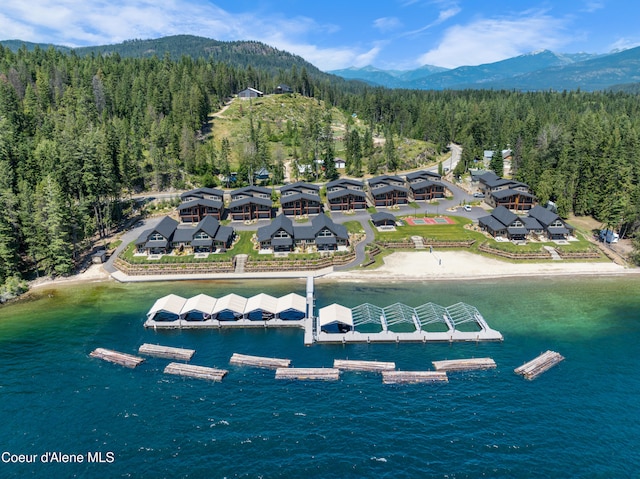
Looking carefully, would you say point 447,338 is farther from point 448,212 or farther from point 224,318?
point 448,212

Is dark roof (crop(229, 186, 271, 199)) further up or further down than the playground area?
further up

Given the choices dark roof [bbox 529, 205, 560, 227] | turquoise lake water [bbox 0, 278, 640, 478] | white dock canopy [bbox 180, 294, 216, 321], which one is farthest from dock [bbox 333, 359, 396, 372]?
dark roof [bbox 529, 205, 560, 227]

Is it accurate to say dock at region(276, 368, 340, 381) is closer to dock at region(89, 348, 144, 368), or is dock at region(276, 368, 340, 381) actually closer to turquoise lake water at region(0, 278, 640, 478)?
turquoise lake water at region(0, 278, 640, 478)

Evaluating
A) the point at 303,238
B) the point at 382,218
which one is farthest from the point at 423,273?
the point at 303,238

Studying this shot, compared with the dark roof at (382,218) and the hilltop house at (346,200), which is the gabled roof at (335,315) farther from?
the hilltop house at (346,200)

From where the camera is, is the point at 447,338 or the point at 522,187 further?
the point at 522,187

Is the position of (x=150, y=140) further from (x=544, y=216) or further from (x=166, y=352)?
(x=544, y=216)

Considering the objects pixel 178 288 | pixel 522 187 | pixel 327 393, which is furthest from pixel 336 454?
pixel 522 187
